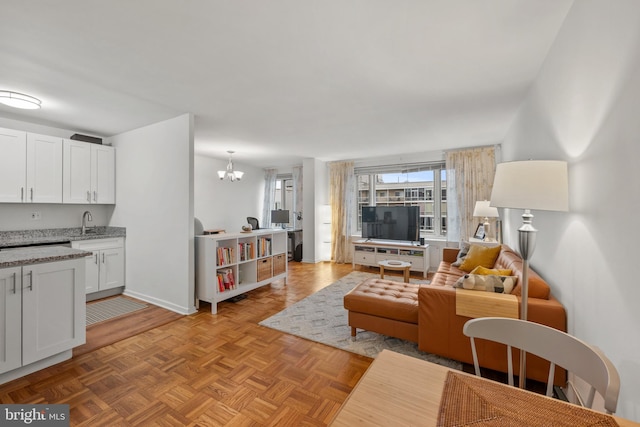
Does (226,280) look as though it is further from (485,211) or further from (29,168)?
(485,211)

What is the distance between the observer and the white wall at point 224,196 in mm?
5918

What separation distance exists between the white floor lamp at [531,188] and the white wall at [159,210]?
123 inches

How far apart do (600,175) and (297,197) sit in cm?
606

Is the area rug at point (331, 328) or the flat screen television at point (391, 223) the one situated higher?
the flat screen television at point (391, 223)

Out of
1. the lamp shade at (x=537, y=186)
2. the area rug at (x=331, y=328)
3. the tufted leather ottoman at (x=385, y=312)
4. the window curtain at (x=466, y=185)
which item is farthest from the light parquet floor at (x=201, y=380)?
the window curtain at (x=466, y=185)

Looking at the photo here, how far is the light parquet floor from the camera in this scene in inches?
66.1

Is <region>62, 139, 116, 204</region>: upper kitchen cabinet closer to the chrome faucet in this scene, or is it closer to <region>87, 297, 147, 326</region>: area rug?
the chrome faucet

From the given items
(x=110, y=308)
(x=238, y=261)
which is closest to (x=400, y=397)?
(x=238, y=261)

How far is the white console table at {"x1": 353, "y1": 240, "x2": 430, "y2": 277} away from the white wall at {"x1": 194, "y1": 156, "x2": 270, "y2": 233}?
2985mm

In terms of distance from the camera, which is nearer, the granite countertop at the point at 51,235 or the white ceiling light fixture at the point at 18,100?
the white ceiling light fixture at the point at 18,100

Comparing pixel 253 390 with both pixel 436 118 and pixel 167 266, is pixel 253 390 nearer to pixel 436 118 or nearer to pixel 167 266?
pixel 167 266

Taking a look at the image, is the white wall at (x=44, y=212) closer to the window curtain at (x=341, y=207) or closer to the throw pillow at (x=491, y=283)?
the window curtain at (x=341, y=207)

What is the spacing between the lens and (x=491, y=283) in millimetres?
2096

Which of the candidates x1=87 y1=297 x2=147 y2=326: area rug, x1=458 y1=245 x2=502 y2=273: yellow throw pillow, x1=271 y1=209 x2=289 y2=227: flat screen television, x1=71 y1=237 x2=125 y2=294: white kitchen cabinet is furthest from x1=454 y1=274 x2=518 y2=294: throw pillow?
x1=271 y1=209 x2=289 y2=227: flat screen television
